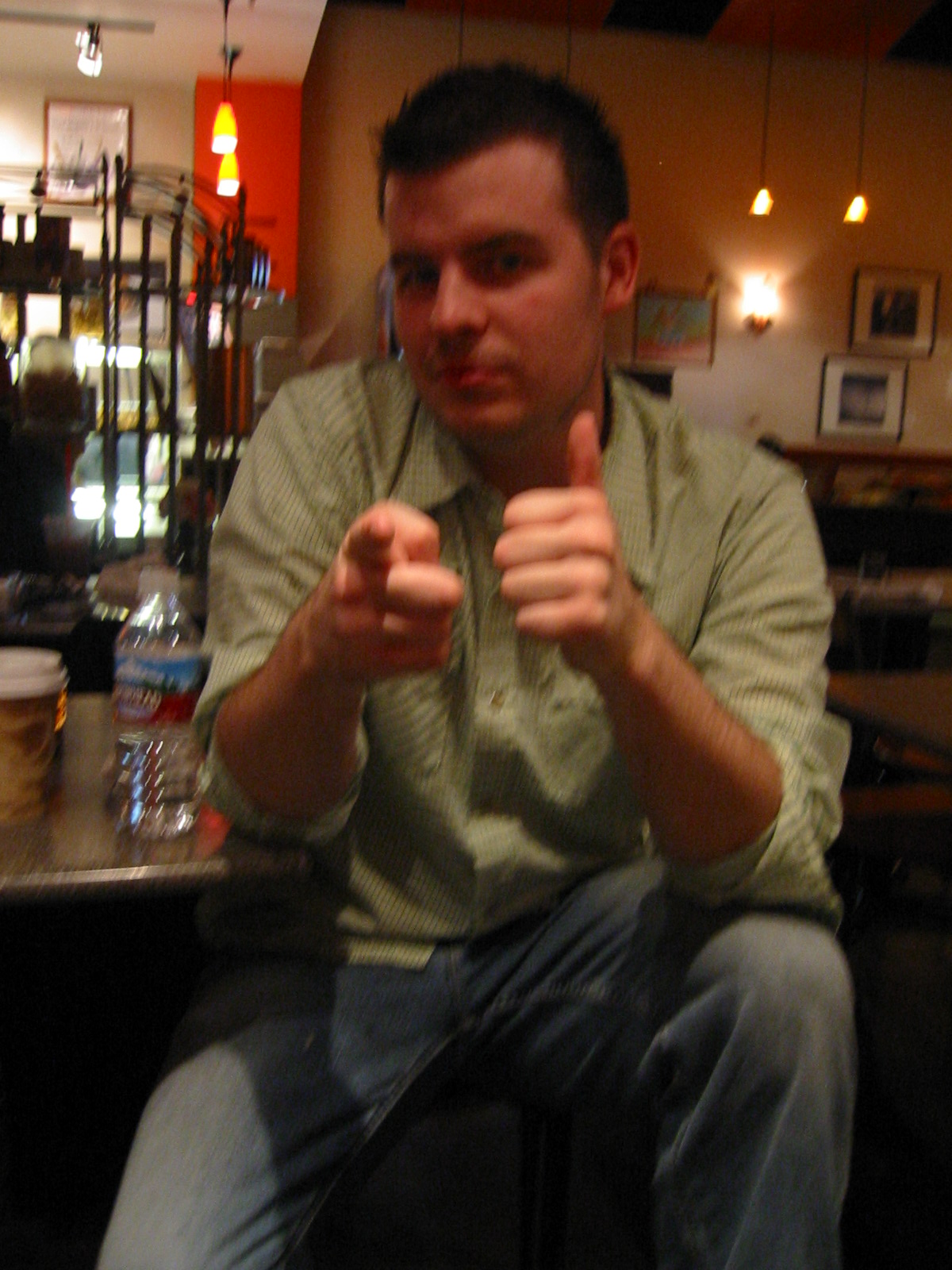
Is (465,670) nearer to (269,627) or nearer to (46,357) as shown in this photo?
(269,627)

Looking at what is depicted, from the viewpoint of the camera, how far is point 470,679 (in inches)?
46.2

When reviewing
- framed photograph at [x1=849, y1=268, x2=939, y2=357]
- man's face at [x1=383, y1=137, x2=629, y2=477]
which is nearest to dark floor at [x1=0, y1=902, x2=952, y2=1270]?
man's face at [x1=383, y1=137, x2=629, y2=477]

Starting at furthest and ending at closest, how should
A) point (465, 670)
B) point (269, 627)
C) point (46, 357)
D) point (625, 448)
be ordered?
point (46, 357), point (625, 448), point (465, 670), point (269, 627)

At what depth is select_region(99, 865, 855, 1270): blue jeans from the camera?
2.89 ft

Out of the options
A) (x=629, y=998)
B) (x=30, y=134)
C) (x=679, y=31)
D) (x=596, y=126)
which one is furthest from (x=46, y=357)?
(x=679, y=31)

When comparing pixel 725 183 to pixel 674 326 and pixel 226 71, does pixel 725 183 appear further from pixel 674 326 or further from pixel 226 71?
pixel 226 71

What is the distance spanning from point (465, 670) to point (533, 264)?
0.45 metres

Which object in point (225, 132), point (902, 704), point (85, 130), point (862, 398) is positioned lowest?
point (902, 704)

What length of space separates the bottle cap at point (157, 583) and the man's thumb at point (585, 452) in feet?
2.23

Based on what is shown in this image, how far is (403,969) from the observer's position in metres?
1.13

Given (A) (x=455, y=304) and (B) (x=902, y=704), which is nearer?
(A) (x=455, y=304)

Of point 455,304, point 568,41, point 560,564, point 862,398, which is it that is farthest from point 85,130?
point 560,564

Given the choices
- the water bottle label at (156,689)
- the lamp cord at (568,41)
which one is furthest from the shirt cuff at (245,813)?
the lamp cord at (568,41)

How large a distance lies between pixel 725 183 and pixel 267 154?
2.77 meters
